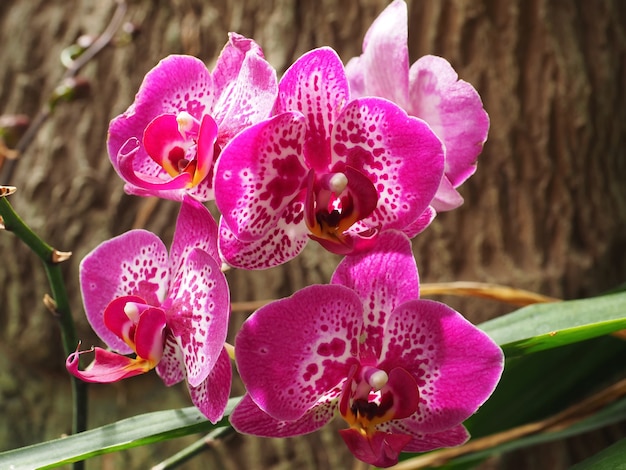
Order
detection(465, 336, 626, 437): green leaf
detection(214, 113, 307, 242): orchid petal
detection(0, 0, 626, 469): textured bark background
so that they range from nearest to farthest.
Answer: detection(214, 113, 307, 242): orchid petal < detection(465, 336, 626, 437): green leaf < detection(0, 0, 626, 469): textured bark background

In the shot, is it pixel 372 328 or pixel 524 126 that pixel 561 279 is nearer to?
pixel 524 126

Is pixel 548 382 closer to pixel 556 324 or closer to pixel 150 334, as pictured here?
pixel 556 324

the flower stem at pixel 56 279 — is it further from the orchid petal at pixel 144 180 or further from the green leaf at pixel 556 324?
the green leaf at pixel 556 324

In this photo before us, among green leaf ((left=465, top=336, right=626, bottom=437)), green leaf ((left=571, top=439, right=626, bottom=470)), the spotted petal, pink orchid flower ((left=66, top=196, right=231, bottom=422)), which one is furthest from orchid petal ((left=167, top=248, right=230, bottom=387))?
green leaf ((left=465, top=336, right=626, bottom=437))

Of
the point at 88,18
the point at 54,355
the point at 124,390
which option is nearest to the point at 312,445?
the point at 124,390

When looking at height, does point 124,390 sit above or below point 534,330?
below

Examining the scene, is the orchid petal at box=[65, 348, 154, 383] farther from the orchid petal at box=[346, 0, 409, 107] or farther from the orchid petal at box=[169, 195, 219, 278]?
the orchid petal at box=[346, 0, 409, 107]

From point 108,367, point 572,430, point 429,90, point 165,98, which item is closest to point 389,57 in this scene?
point 429,90
